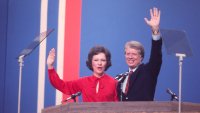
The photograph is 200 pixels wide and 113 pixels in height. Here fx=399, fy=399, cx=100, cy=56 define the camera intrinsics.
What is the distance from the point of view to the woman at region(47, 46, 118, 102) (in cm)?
298

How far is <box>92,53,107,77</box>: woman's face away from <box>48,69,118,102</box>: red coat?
43mm

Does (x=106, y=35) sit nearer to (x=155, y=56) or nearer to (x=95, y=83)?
(x=95, y=83)

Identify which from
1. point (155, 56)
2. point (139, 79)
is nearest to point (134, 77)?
point (139, 79)

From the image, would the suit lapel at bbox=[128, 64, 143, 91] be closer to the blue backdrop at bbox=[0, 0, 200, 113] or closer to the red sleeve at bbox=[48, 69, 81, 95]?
the red sleeve at bbox=[48, 69, 81, 95]

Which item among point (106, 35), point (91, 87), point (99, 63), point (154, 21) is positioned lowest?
point (91, 87)

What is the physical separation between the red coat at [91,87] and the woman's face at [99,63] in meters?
0.04

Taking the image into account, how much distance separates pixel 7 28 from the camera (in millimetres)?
4316

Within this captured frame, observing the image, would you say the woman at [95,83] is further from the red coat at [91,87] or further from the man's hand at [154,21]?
the man's hand at [154,21]

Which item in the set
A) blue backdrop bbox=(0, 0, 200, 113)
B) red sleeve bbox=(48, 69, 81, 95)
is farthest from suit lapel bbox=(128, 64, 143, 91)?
blue backdrop bbox=(0, 0, 200, 113)

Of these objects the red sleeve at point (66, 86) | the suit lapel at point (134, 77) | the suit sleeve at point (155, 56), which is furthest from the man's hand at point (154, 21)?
the red sleeve at point (66, 86)

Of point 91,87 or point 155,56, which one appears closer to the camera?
point 155,56

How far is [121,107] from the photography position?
2133 millimetres

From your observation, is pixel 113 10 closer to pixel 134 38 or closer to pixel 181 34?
pixel 134 38

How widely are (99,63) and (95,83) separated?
0.16 meters
